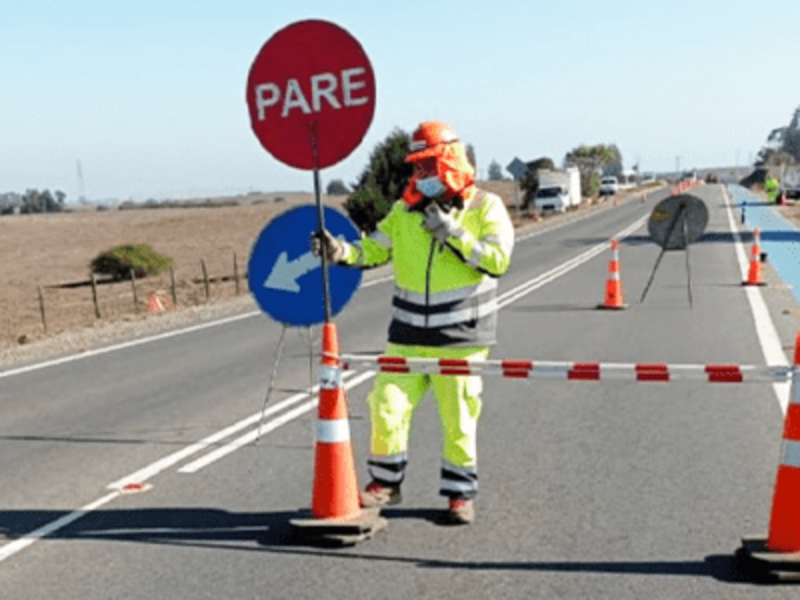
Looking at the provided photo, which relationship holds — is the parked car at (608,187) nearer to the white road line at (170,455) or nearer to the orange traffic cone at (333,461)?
the white road line at (170,455)

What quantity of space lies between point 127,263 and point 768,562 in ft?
110

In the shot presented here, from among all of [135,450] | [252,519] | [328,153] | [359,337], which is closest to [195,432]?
[135,450]

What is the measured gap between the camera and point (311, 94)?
5.33 meters

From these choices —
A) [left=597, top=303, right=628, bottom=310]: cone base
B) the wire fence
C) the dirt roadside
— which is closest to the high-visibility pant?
the dirt roadside

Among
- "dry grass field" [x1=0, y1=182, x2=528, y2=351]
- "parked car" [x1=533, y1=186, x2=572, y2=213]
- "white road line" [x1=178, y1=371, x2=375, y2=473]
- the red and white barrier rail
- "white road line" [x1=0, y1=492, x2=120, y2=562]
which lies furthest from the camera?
"parked car" [x1=533, y1=186, x2=572, y2=213]

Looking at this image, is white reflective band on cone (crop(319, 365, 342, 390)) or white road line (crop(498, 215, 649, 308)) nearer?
white reflective band on cone (crop(319, 365, 342, 390))

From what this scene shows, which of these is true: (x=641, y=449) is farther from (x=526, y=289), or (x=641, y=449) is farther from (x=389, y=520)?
(x=526, y=289)

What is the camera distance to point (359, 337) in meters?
13.4

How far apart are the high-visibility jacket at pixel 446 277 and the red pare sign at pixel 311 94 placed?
53cm

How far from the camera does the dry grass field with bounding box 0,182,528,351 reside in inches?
891

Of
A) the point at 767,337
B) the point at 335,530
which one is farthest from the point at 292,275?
the point at 767,337

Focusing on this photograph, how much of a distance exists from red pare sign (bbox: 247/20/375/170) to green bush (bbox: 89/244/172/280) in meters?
31.4

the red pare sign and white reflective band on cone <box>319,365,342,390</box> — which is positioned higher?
the red pare sign

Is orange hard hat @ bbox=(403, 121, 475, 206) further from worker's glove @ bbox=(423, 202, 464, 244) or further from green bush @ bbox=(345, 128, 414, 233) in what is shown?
green bush @ bbox=(345, 128, 414, 233)
